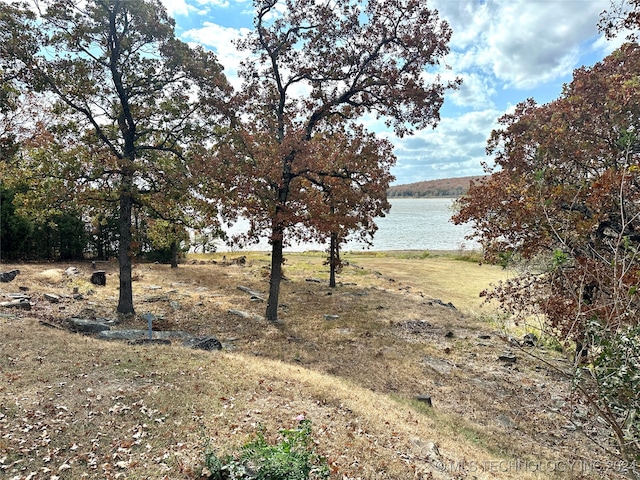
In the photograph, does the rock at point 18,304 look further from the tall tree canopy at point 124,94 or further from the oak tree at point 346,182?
the oak tree at point 346,182

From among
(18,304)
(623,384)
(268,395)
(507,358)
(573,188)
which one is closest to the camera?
(623,384)

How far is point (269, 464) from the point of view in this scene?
177 inches

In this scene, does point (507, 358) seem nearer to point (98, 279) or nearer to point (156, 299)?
point (156, 299)

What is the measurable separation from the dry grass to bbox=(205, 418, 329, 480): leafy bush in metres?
0.42

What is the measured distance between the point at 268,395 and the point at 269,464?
9.53 ft

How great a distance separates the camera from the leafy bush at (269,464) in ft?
14.5

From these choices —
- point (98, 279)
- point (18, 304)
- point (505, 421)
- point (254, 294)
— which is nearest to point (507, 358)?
point (505, 421)

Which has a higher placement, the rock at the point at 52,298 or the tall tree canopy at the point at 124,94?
the tall tree canopy at the point at 124,94

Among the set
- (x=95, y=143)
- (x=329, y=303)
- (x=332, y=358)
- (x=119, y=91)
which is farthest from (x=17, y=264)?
(x=332, y=358)

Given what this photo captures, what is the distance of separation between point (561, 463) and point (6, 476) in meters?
8.87

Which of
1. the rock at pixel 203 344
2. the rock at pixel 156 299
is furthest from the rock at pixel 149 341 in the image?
the rock at pixel 156 299

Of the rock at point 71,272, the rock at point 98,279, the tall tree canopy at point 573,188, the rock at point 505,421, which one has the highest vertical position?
the tall tree canopy at point 573,188

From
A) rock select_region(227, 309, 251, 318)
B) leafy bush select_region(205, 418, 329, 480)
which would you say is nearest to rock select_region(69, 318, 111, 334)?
rock select_region(227, 309, 251, 318)

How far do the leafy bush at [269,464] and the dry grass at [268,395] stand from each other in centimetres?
42
